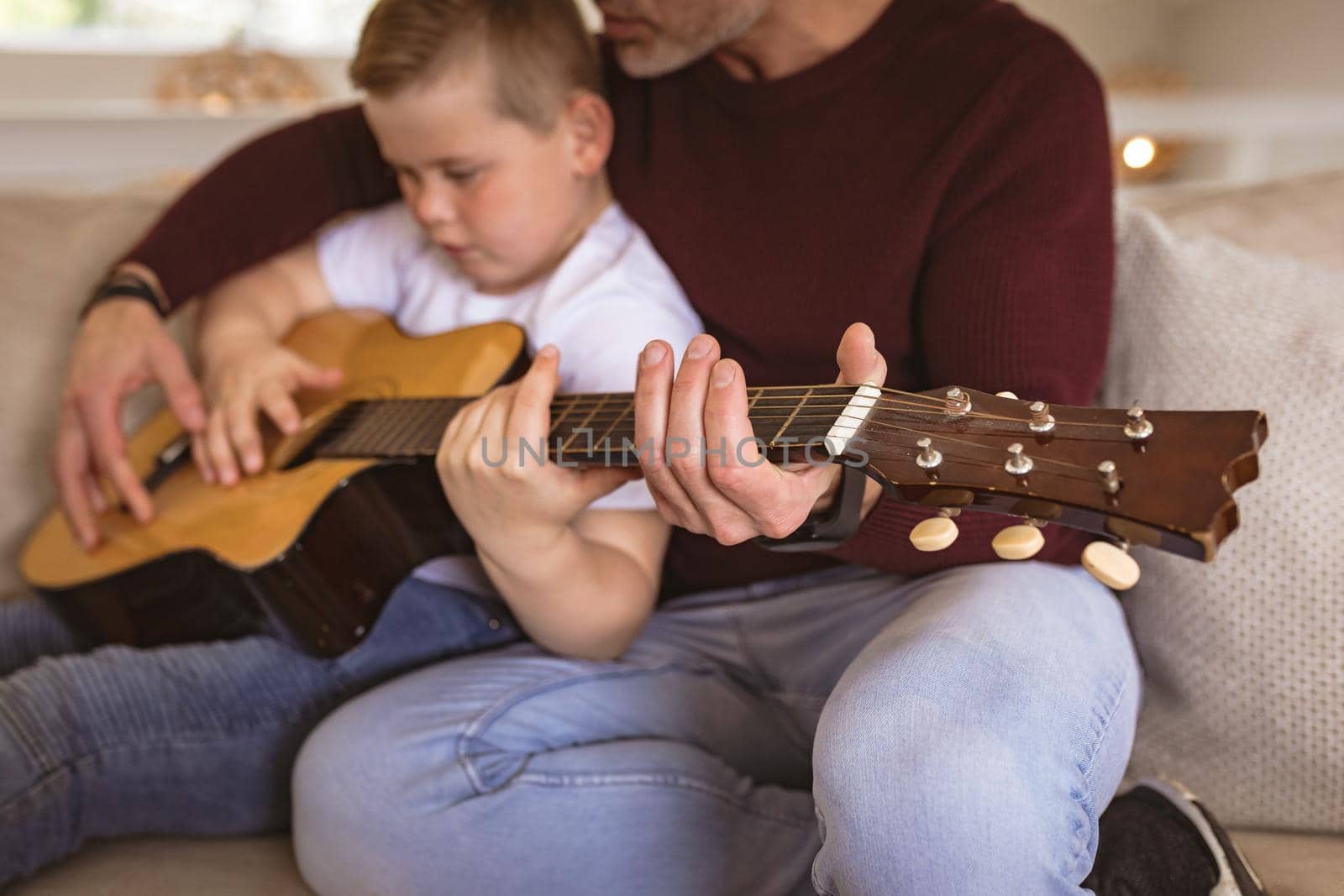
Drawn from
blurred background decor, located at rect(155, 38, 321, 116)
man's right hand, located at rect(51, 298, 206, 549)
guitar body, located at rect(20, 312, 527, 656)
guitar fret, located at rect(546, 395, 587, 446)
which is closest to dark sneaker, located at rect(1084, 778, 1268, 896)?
guitar fret, located at rect(546, 395, 587, 446)

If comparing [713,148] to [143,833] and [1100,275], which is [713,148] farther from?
[143,833]

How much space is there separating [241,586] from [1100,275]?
0.81 meters

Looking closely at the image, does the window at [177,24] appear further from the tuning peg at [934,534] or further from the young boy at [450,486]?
the tuning peg at [934,534]

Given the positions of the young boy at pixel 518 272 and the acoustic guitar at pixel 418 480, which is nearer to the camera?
the acoustic guitar at pixel 418 480

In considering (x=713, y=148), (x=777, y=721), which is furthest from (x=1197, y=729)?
(x=713, y=148)

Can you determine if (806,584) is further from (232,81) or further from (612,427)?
(232,81)

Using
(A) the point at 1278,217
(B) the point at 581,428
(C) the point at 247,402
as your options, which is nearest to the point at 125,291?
(C) the point at 247,402

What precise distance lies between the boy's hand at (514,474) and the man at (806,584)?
115 mm

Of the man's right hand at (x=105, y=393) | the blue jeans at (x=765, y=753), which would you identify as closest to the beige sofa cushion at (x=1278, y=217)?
the blue jeans at (x=765, y=753)

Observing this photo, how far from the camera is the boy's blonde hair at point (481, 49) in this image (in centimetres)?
98

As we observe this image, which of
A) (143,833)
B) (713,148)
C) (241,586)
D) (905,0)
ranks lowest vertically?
(143,833)

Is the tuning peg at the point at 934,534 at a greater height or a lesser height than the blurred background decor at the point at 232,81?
lesser

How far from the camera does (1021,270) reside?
835mm

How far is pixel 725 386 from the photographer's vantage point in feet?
2.01
